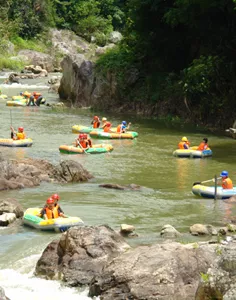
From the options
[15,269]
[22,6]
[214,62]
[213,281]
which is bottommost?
[15,269]

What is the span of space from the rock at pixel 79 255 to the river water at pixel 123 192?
10.5 inches

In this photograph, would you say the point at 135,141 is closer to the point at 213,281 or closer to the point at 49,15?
the point at 213,281

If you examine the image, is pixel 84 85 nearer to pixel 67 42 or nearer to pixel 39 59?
pixel 39 59

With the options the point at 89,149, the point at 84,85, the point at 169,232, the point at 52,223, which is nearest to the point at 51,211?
the point at 52,223

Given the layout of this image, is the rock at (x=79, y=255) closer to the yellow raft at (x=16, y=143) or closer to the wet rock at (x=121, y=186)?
the wet rock at (x=121, y=186)

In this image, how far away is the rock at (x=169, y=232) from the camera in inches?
568

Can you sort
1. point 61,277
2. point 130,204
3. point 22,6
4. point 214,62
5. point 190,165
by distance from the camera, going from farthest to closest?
point 22,6 → point 214,62 → point 190,165 → point 130,204 → point 61,277

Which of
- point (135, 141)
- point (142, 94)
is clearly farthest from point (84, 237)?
point (142, 94)

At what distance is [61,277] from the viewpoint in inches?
472

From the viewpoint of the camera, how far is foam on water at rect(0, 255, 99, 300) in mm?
11352

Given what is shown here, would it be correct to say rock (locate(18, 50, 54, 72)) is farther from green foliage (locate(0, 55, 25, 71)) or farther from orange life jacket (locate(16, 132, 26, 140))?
orange life jacket (locate(16, 132, 26, 140))

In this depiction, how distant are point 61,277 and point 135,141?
706 inches

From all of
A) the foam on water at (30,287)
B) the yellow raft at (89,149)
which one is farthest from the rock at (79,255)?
the yellow raft at (89,149)

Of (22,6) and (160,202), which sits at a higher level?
(22,6)
